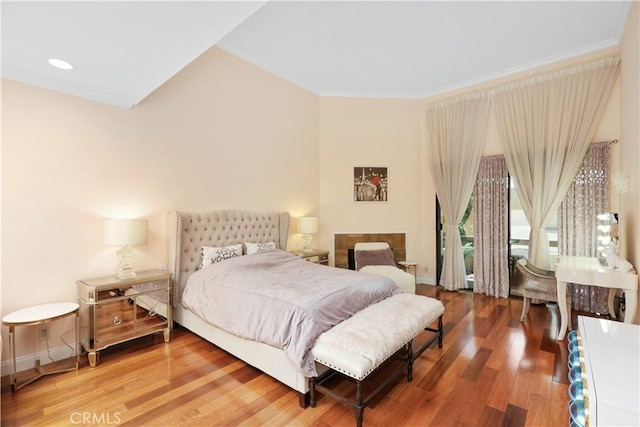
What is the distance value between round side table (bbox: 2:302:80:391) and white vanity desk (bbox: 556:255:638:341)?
4680mm

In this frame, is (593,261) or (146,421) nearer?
(146,421)

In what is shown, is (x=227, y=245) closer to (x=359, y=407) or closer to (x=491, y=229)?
(x=359, y=407)

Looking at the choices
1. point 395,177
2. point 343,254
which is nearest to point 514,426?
point 343,254

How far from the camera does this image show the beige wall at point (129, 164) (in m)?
2.66

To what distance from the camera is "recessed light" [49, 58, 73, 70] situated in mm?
2357

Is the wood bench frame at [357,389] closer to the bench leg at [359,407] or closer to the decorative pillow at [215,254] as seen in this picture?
the bench leg at [359,407]

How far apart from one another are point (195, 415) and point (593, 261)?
14.1ft

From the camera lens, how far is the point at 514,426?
194cm

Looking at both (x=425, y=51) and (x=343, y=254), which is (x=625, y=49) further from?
(x=343, y=254)

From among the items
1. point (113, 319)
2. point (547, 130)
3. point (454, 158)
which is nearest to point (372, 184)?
point (454, 158)

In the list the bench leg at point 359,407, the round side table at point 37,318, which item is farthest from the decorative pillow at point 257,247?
the bench leg at point 359,407

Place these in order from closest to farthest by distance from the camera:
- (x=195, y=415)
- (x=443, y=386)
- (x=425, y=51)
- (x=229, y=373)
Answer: (x=195, y=415) < (x=443, y=386) < (x=229, y=373) < (x=425, y=51)

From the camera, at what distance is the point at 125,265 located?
10.1 ft

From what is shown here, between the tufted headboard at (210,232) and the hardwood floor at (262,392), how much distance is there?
87 cm
